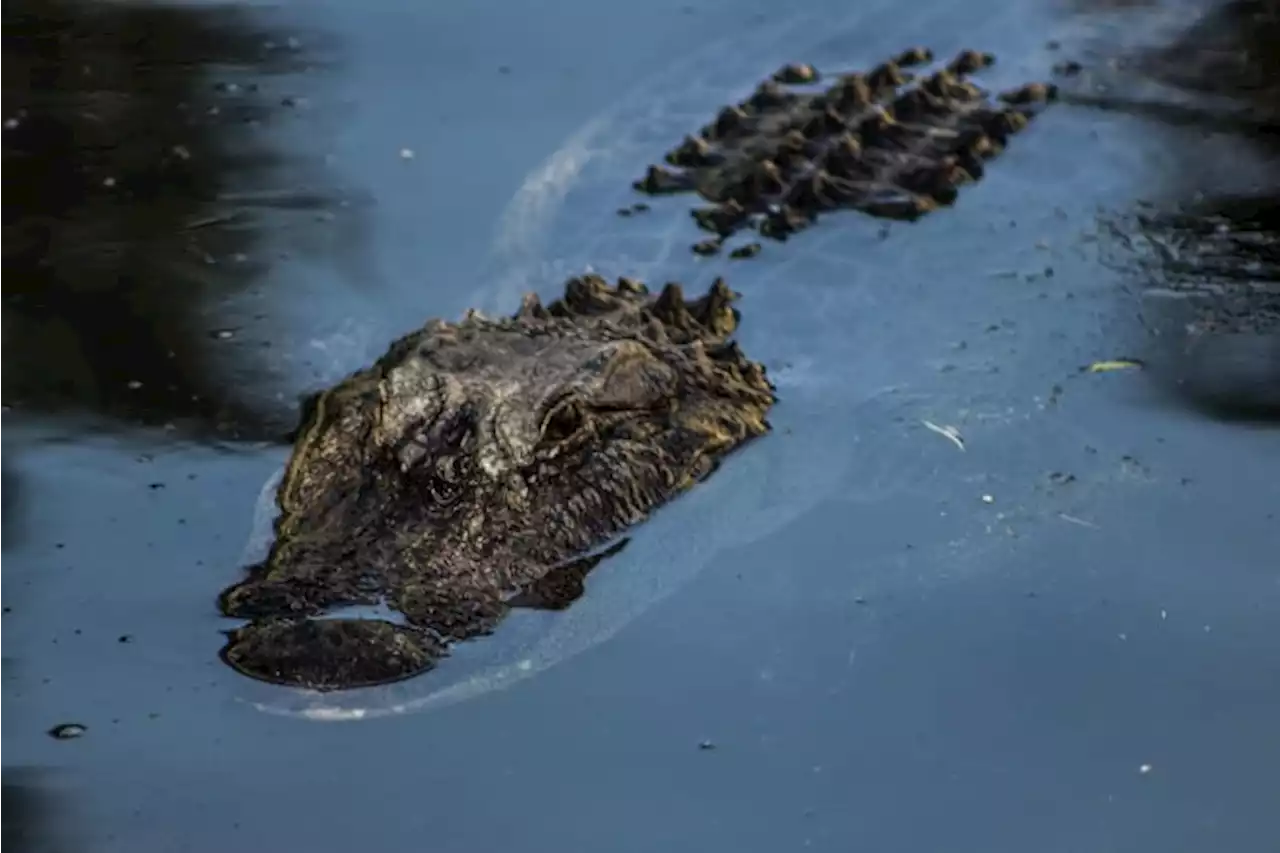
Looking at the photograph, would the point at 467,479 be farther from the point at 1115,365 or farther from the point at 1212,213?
the point at 1212,213

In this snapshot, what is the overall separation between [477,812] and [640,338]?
6.92 feet

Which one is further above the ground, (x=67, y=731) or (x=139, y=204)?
(x=139, y=204)

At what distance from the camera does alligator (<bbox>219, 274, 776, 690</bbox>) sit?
5.22 m

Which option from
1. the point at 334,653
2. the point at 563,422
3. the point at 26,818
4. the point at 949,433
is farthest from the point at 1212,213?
the point at 26,818

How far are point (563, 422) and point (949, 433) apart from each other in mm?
1615

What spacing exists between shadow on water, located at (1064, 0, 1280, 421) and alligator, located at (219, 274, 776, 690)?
186 cm

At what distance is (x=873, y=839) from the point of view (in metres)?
4.96

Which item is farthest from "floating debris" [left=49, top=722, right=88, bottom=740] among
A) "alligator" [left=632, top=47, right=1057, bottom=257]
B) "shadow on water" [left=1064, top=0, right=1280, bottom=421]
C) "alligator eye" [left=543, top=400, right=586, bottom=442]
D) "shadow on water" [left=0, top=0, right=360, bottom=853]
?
"shadow on water" [left=1064, top=0, right=1280, bottom=421]

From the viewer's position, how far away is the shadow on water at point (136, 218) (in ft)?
22.3

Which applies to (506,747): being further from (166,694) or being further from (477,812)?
(166,694)

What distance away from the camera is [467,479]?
5625 mm

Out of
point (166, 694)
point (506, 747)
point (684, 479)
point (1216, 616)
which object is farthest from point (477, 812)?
point (1216, 616)

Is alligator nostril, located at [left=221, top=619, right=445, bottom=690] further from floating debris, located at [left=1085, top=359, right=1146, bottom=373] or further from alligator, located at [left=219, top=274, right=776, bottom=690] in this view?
floating debris, located at [left=1085, top=359, right=1146, bottom=373]

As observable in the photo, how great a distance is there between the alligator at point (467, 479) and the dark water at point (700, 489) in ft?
0.42
